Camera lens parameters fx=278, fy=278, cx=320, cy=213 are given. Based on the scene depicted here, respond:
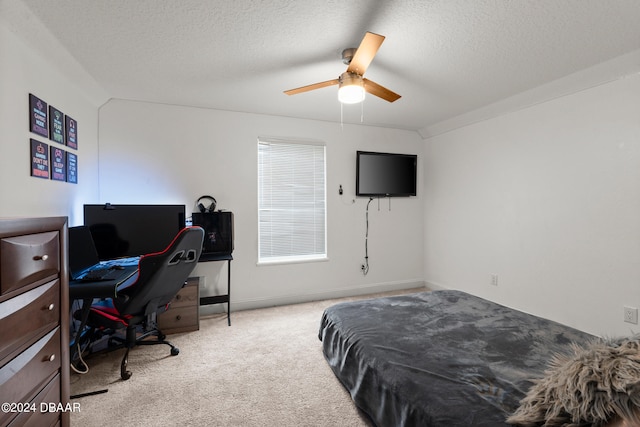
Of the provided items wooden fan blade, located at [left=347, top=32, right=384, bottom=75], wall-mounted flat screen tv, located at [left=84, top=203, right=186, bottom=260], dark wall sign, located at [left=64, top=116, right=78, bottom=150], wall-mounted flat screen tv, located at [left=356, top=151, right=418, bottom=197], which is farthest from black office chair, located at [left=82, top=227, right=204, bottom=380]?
wall-mounted flat screen tv, located at [left=356, top=151, right=418, bottom=197]

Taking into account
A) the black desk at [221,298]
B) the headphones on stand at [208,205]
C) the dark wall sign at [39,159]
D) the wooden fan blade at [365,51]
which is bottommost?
the black desk at [221,298]

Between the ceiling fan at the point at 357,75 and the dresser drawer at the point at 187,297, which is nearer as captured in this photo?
the ceiling fan at the point at 357,75

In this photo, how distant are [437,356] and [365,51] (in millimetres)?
1823

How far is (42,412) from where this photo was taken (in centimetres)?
109

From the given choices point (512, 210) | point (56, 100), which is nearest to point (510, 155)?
point (512, 210)

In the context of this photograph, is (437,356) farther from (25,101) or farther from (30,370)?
(25,101)

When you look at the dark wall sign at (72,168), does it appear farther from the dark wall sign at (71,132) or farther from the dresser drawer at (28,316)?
the dresser drawer at (28,316)

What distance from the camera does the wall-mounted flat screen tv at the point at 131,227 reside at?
2578mm

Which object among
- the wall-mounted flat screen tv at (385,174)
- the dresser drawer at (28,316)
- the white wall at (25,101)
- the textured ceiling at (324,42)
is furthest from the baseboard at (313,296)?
the textured ceiling at (324,42)

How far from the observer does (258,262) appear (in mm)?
3541


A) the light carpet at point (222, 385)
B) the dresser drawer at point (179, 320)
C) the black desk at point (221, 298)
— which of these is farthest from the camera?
the black desk at point (221, 298)

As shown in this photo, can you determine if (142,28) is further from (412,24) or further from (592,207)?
(592,207)

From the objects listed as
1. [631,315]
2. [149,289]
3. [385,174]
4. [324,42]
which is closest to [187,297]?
[149,289]

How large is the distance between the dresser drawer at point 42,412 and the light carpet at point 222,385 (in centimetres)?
64
